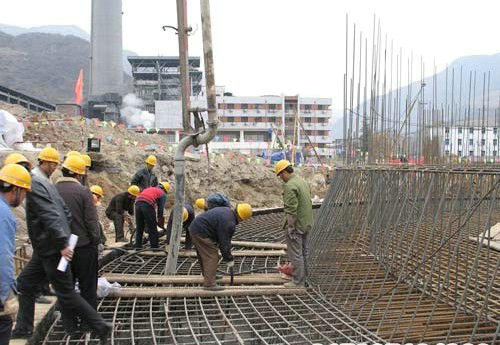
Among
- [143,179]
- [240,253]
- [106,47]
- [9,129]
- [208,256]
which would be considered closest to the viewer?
[208,256]

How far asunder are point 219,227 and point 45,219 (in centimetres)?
193

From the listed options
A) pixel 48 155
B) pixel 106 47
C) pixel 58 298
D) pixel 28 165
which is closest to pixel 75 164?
pixel 48 155

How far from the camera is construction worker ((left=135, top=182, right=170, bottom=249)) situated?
7.01 meters

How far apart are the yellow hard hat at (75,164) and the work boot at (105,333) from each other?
125cm

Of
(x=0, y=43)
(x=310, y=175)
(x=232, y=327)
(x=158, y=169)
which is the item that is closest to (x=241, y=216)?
(x=232, y=327)

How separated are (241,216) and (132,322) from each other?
1549mm

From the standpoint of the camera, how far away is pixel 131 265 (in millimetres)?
6367

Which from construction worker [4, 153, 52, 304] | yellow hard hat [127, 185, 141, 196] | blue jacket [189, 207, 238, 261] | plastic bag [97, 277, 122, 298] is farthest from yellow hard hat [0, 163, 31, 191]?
yellow hard hat [127, 185, 141, 196]

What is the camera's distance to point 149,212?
6984mm

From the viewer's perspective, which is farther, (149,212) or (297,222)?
(149,212)

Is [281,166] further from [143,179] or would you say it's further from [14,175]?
[143,179]

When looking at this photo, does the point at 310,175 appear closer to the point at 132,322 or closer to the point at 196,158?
the point at 196,158

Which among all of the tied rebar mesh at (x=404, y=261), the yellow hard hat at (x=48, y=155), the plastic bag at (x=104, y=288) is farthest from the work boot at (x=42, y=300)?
the tied rebar mesh at (x=404, y=261)

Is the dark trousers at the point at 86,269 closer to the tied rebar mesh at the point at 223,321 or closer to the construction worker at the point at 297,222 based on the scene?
the tied rebar mesh at the point at 223,321
